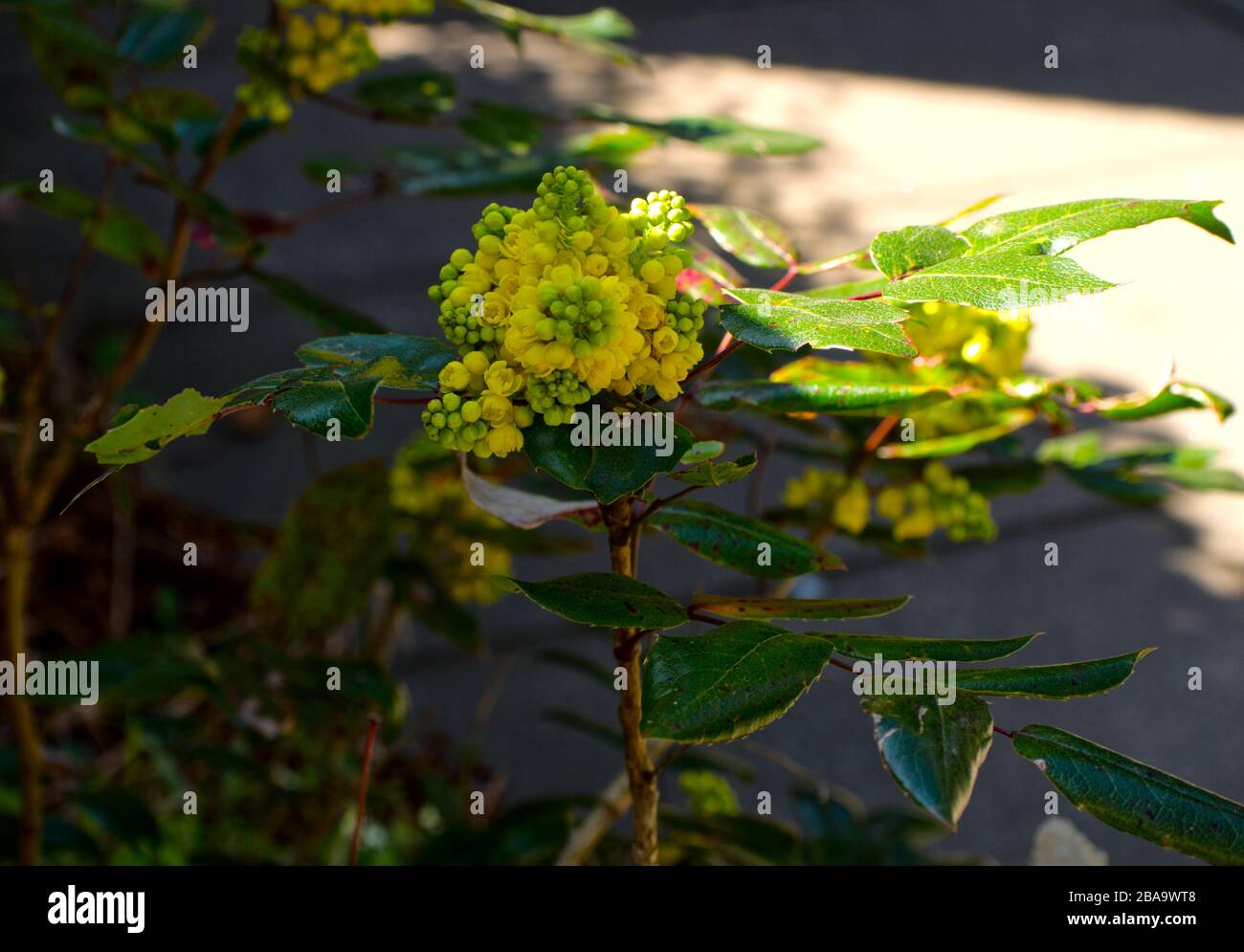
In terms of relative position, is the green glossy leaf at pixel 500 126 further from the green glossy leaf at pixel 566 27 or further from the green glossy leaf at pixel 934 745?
the green glossy leaf at pixel 934 745

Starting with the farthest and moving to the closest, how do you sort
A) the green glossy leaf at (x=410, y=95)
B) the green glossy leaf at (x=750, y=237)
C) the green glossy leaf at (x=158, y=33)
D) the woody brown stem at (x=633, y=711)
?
the green glossy leaf at (x=158, y=33), the green glossy leaf at (x=410, y=95), the green glossy leaf at (x=750, y=237), the woody brown stem at (x=633, y=711)

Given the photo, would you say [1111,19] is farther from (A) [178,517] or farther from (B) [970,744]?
(B) [970,744]

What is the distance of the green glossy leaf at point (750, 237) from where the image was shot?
67cm

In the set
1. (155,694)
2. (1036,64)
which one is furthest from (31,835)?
(1036,64)

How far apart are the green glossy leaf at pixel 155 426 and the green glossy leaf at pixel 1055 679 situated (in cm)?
32

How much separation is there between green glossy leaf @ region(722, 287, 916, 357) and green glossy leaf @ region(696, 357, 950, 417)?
0.13m

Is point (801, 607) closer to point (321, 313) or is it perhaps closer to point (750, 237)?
point (750, 237)

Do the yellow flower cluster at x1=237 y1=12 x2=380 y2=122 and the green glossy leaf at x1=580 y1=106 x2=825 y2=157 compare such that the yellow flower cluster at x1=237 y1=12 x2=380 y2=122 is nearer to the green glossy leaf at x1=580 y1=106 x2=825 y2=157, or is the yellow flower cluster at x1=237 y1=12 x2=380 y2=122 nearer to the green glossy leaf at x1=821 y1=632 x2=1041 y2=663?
the green glossy leaf at x1=580 y1=106 x2=825 y2=157

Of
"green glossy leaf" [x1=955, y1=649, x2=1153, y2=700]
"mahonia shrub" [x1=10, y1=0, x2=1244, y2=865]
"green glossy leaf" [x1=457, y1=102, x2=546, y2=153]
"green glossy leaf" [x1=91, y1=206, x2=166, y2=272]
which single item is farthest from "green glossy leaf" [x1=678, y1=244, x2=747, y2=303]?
"green glossy leaf" [x1=91, y1=206, x2=166, y2=272]

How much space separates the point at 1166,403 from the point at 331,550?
0.67m

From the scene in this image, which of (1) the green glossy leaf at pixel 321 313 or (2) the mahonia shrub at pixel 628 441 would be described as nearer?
(2) the mahonia shrub at pixel 628 441

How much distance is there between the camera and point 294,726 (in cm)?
100

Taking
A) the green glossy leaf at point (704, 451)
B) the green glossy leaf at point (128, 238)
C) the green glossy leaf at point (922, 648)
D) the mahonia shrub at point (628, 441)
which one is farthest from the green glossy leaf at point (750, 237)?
the green glossy leaf at point (128, 238)

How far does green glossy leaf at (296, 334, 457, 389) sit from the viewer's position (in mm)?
480
